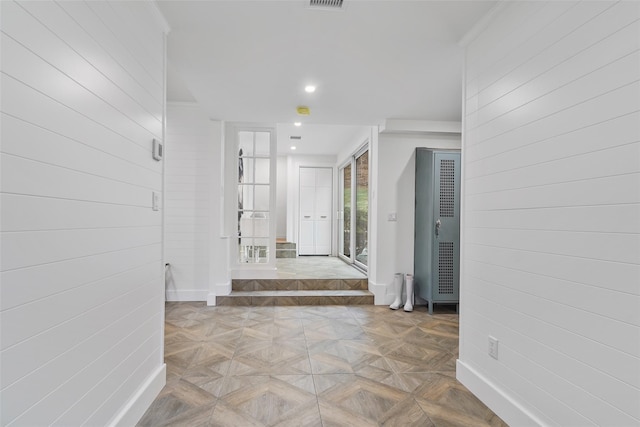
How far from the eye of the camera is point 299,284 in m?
4.27

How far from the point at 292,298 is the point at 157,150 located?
261 centimetres

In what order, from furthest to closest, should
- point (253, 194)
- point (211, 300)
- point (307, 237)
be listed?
point (307, 237)
point (253, 194)
point (211, 300)

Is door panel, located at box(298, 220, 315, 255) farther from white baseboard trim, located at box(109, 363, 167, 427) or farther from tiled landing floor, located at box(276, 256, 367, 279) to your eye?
white baseboard trim, located at box(109, 363, 167, 427)

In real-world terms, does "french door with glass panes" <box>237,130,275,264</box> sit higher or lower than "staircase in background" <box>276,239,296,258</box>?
higher

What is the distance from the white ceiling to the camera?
182 cm

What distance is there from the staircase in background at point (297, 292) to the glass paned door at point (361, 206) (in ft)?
3.14

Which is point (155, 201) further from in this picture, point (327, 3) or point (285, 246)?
point (285, 246)

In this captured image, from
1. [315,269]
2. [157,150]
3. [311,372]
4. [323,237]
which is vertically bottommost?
[311,372]

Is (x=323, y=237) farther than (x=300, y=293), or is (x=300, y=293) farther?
(x=323, y=237)


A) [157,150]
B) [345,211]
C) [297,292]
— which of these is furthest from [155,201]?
[345,211]

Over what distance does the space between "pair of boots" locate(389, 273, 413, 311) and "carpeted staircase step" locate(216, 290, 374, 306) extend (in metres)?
0.32

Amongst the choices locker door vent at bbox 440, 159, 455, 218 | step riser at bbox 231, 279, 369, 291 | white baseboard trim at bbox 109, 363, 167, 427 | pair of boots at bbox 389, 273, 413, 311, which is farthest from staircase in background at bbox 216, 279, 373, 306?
white baseboard trim at bbox 109, 363, 167, 427

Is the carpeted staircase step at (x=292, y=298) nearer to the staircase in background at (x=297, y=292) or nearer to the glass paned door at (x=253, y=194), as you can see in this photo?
the staircase in background at (x=297, y=292)

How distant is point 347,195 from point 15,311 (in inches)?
224
